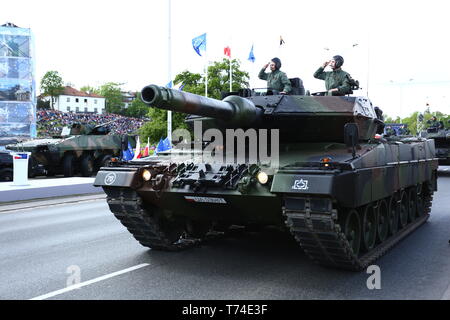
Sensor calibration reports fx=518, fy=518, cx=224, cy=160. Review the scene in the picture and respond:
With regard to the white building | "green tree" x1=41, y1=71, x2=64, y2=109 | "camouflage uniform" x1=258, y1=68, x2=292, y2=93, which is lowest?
"camouflage uniform" x1=258, y1=68, x2=292, y2=93

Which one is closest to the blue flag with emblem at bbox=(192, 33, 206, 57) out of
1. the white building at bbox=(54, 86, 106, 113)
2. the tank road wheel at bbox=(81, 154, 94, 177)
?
the tank road wheel at bbox=(81, 154, 94, 177)

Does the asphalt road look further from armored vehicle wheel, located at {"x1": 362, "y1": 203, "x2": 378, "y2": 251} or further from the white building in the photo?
the white building

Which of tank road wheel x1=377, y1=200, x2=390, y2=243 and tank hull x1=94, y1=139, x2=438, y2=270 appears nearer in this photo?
tank hull x1=94, y1=139, x2=438, y2=270

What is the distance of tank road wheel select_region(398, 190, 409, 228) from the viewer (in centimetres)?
947

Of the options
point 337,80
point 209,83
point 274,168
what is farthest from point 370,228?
point 209,83

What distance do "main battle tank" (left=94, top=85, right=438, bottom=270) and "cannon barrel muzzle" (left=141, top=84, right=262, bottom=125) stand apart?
0.01 metres

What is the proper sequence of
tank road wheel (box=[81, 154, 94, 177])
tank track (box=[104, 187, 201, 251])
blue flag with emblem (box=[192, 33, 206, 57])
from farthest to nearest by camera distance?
blue flag with emblem (box=[192, 33, 206, 57])
tank road wheel (box=[81, 154, 94, 177])
tank track (box=[104, 187, 201, 251])

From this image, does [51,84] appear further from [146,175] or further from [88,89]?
[146,175]

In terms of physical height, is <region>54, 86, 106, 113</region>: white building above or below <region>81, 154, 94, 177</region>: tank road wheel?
above

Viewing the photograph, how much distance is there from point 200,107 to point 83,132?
1817 centimetres

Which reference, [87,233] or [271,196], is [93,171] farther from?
[271,196]

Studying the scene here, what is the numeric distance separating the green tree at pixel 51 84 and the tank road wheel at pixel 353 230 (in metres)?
105

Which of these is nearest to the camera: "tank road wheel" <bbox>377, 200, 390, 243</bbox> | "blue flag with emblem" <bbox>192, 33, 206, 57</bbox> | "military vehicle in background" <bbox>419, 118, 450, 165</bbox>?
"tank road wheel" <bbox>377, 200, 390, 243</bbox>
